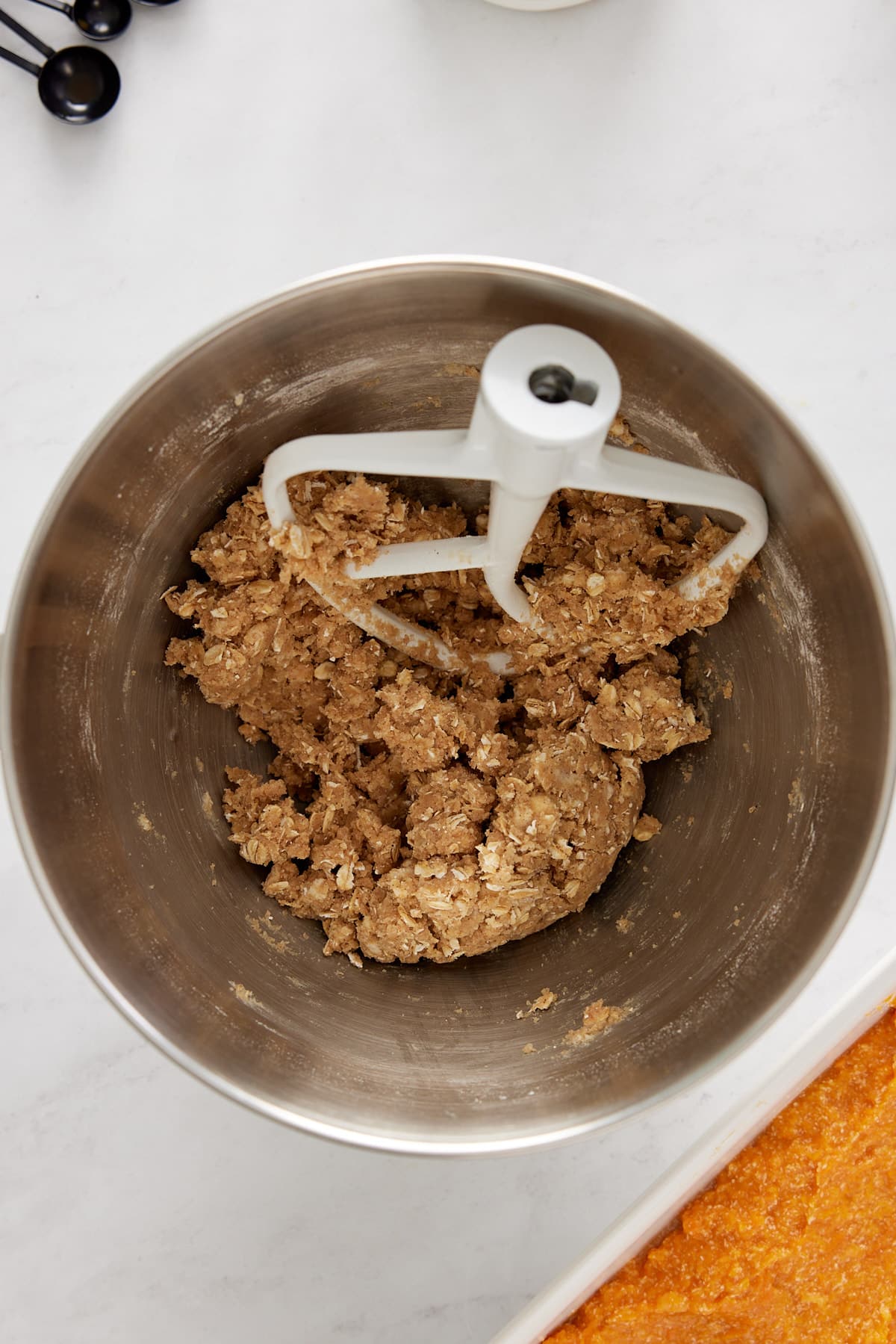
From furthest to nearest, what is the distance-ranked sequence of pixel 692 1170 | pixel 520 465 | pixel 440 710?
1. pixel 692 1170
2. pixel 440 710
3. pixel 520 465

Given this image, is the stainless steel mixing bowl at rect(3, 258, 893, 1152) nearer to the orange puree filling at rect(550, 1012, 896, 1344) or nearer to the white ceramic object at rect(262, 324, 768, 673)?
the white ceramic object at rect(262, 324, 768, 673)

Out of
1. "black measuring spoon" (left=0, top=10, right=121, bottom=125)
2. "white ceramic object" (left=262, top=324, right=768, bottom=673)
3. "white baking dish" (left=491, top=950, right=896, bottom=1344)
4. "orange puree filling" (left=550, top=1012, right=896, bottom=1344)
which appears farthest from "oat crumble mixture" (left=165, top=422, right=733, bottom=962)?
"black measuring spoon" (left=0, top=10, right=121, bottom=125)

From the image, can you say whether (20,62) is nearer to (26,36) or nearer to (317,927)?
(26,36)

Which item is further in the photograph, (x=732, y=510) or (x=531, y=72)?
(x=531, y=72)

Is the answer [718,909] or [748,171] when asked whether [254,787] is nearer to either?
[718,909]

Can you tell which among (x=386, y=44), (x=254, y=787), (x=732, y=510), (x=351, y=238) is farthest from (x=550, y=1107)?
(x=386, y=44)

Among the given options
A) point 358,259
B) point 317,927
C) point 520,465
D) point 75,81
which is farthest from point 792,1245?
point 75,81
